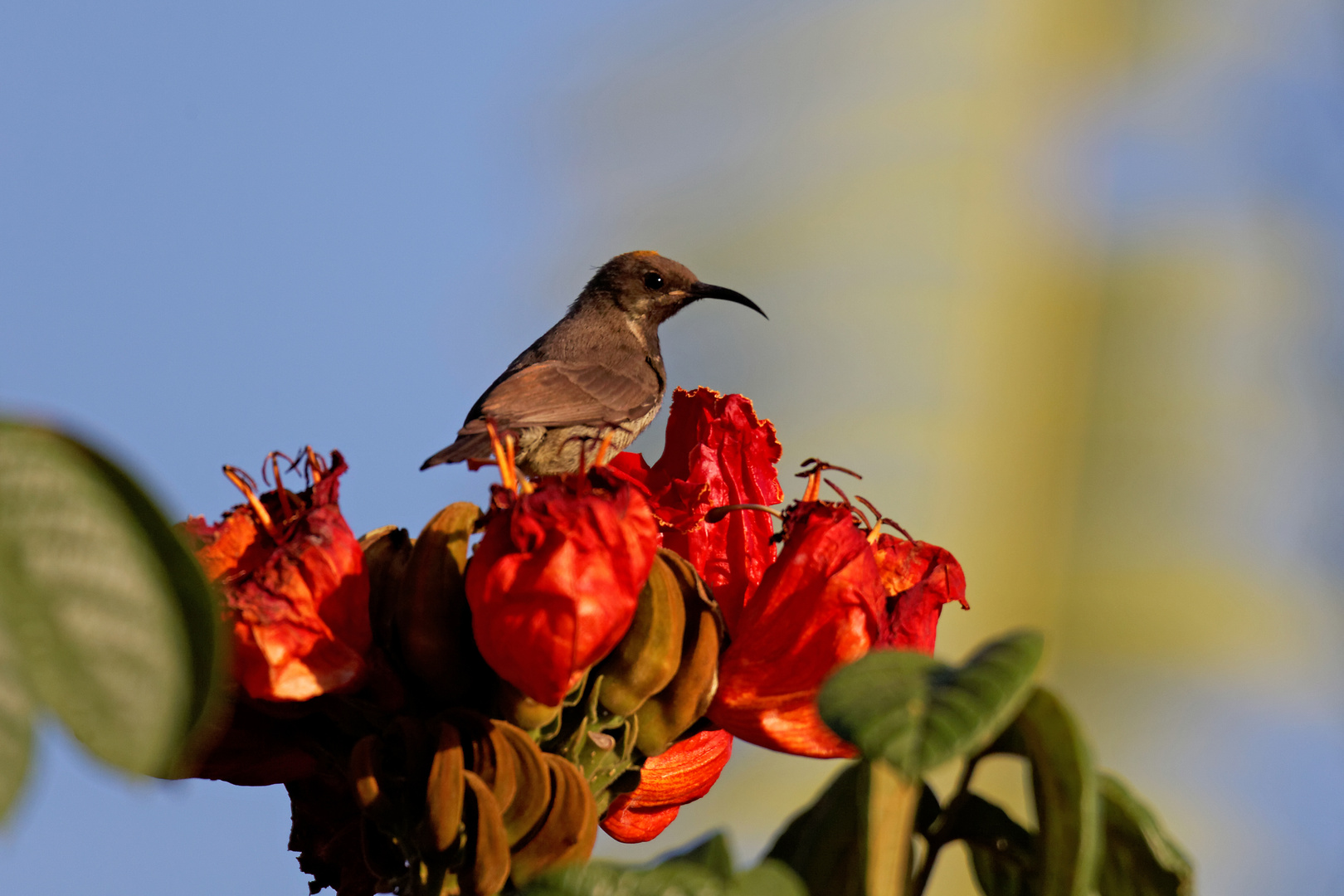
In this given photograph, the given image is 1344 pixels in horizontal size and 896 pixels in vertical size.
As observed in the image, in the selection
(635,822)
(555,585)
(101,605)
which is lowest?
(635,822)

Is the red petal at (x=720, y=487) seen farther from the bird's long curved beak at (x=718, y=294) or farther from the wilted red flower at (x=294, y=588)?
the bird's long curved beak at (x=718, y=294)

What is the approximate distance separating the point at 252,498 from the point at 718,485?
65cm

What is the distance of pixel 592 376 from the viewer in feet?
15.3

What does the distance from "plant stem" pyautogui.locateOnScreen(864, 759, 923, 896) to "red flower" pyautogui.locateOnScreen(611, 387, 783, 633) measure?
1.81 ft

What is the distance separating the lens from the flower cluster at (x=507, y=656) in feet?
4.02

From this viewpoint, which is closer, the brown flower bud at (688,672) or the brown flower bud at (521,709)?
the brown flower bud at (521,709)

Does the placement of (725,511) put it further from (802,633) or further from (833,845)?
(833,845)

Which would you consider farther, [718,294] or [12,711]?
[718,294]

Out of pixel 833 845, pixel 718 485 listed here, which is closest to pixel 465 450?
pixel 718 485

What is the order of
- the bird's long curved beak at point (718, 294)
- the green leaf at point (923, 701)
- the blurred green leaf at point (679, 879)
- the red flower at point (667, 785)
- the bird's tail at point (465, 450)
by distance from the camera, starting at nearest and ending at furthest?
the green leaf at point (923, 701) < the blurred green leaf at point (679, 879) < the red flower at point (667, 785) < the bird's tail at point (465, 450) < the bird's long curved beak at point (718, 294)

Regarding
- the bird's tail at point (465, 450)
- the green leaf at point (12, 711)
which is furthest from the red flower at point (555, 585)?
the bird's tail at point (465, 450)

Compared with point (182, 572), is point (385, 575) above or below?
below

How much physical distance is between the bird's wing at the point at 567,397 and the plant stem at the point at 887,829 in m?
3.03

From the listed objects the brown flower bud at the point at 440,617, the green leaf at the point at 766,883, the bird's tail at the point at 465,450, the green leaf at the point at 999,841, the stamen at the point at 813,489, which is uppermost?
the stamen at the point at 813,489
